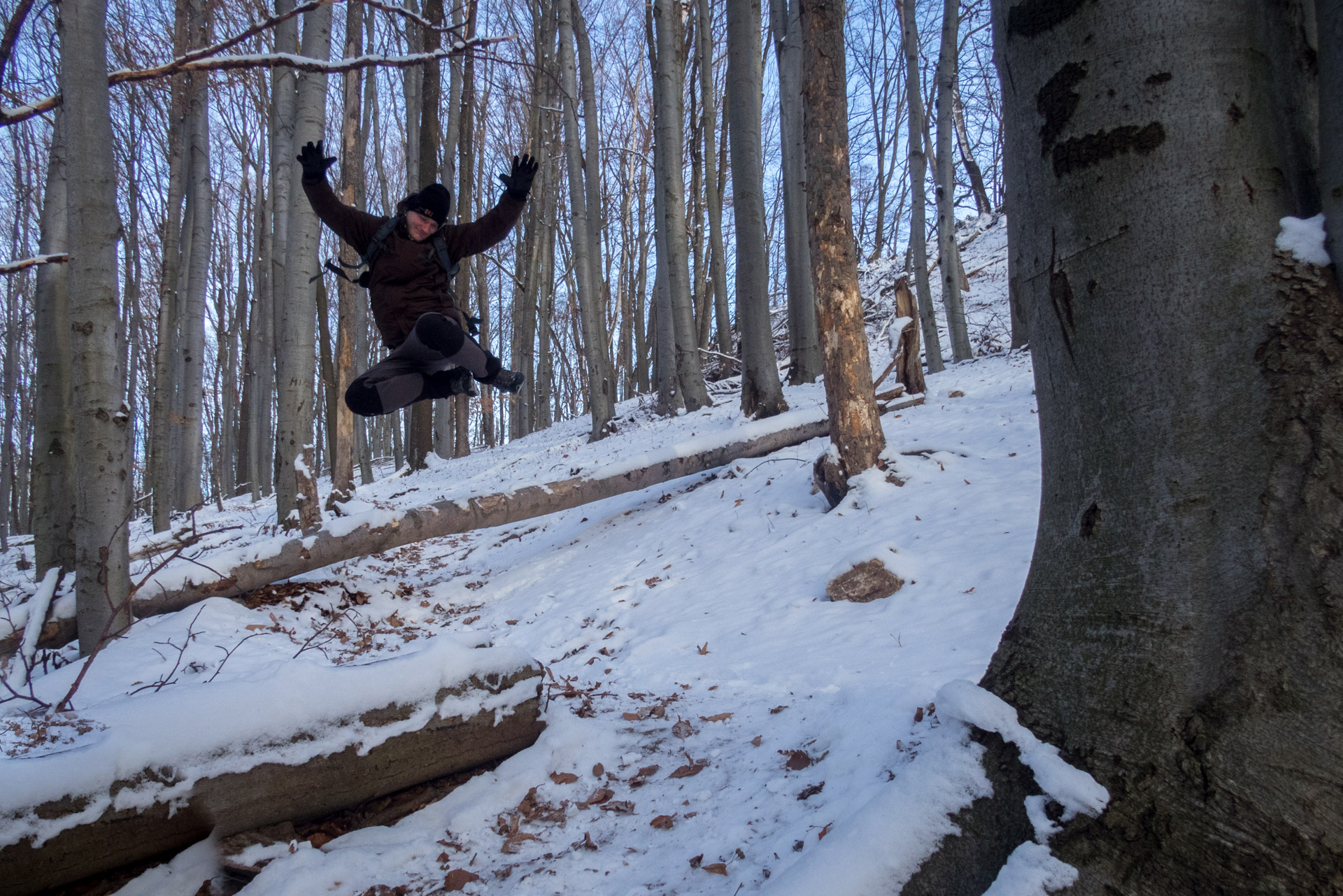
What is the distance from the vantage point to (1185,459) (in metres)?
1.53

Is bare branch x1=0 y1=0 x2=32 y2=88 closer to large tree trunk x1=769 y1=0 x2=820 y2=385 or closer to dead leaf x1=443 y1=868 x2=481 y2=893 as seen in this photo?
dead leaf x1=443 y1=868 x2=481 y2=893

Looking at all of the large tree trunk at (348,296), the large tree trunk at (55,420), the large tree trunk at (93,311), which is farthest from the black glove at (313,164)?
the large tree trunk at (348,296)

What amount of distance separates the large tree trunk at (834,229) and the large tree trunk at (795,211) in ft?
16.6

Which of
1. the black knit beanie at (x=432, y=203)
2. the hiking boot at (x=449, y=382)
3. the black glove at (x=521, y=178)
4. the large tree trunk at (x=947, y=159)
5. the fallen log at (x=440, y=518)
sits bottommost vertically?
the fallen log at (x=440, y=518)

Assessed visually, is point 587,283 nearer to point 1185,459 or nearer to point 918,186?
point 918,186

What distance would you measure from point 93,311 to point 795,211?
9605mm

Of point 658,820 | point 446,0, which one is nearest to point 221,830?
point 658,820

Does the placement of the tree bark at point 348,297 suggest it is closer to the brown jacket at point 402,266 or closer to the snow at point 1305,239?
the brown jacket at point 402,266

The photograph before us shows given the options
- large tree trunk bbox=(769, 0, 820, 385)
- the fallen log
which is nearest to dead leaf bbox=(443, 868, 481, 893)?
the fallen log

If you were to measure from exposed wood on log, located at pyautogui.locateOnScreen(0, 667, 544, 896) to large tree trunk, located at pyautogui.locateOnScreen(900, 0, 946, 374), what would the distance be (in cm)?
1036

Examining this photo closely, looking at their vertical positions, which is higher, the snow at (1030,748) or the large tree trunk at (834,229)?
the large tree trunk at (834,229)

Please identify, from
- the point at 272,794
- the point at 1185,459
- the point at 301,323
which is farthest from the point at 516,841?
the point at 301,323

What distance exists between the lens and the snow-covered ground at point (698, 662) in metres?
2.09

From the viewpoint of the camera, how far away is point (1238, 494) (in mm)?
1476
